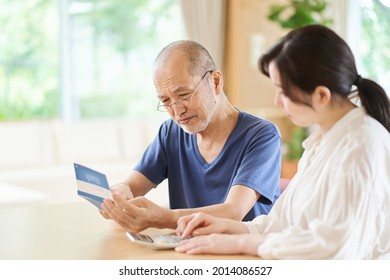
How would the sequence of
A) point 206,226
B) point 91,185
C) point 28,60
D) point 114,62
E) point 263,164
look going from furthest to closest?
point 114,62
point 28,60
point 263,164
point 91,185
point 206,226

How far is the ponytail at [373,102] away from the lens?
1932 millimetres

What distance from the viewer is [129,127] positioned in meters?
7.12

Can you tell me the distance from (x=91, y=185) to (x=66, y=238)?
195mm

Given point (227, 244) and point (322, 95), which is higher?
point (322, 95)

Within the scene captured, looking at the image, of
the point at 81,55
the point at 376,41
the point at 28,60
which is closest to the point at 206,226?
the point at 376,41

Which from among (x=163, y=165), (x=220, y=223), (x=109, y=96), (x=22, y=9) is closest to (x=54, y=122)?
(x=109, y=96)

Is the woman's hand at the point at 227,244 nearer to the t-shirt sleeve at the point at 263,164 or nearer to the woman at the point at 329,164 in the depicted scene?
the woman at the point at 329,164

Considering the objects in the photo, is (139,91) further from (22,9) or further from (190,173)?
(190,173)

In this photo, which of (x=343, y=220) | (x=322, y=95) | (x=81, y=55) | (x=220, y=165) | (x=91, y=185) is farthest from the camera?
(x=81, y=55)

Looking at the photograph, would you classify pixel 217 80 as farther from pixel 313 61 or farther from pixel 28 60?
pixel 28 60

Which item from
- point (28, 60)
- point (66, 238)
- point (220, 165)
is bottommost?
point (66, 238)

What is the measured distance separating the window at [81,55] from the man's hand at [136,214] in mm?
4937

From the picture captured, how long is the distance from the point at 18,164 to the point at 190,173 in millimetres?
4183

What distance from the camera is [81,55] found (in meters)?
7.26
